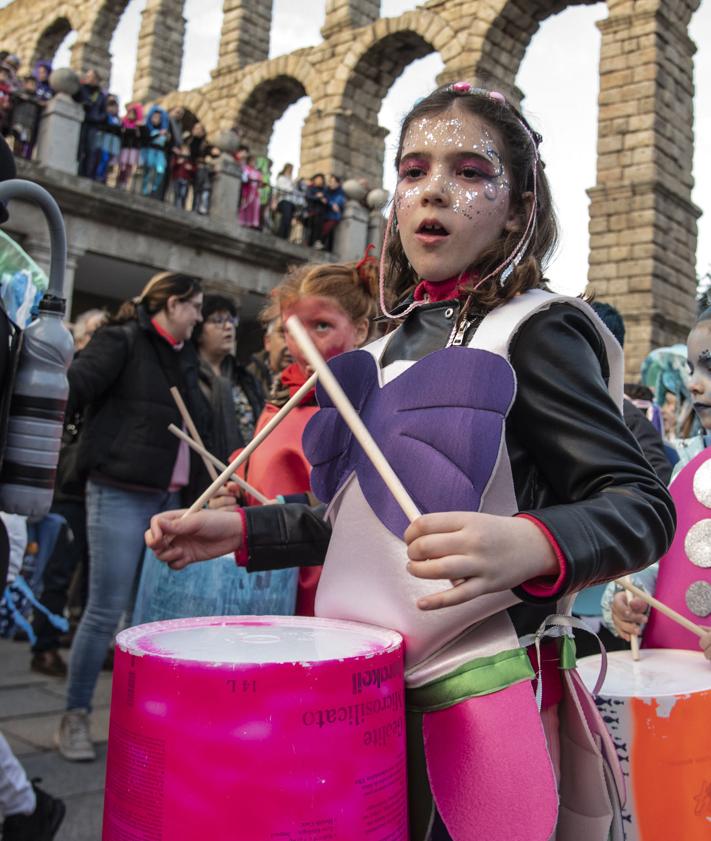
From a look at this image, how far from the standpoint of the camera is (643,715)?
1.49 m

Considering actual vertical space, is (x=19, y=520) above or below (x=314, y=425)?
below

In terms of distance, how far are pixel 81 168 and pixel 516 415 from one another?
11602 millimetres

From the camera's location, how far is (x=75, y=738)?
323 centimetres

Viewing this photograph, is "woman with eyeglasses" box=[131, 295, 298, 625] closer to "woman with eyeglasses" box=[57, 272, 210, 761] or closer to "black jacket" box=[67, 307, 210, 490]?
"woman with eyeglasses" box=[57, 272, 210, 761]

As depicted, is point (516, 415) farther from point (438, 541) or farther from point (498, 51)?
point (498, 51)

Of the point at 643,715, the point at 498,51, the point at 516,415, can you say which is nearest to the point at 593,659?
the point at 643,715

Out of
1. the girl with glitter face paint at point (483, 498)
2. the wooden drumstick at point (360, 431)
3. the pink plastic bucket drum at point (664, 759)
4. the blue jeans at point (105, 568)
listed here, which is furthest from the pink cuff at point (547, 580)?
the blue jeans at point (105, 568)

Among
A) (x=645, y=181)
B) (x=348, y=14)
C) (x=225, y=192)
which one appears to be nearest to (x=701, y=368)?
(x=225, y=192)

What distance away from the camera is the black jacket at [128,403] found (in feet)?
12.0

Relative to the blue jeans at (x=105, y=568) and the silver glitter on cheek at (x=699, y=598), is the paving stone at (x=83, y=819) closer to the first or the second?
the blue jeans at (x=105, y=568)

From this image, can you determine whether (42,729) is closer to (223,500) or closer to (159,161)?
(223,500)

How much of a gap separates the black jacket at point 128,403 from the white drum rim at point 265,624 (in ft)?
8.26

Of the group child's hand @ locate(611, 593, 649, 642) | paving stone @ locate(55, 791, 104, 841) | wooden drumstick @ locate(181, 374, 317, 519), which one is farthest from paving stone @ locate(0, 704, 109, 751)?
wooden drumstick @ locate(181, 374, 317, 519)

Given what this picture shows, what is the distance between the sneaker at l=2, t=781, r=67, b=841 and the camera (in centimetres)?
215
